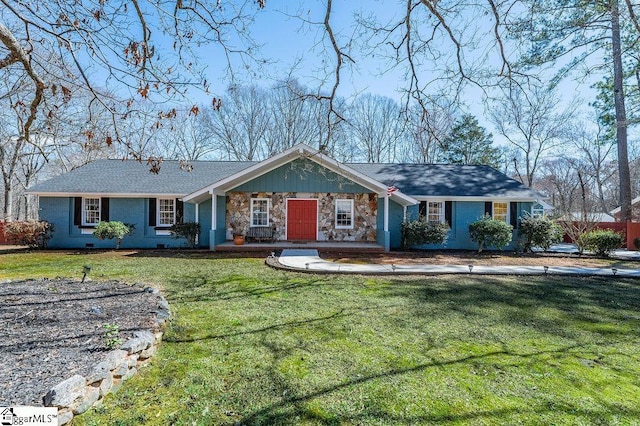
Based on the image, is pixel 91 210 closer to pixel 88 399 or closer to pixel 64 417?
pixel 88 399

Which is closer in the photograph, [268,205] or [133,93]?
[133,93]

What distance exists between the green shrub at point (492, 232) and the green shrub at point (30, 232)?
17.8 meters

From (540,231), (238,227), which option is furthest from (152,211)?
(540,231)

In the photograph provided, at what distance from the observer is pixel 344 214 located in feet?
49.3

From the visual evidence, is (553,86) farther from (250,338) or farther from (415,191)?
(250,338)

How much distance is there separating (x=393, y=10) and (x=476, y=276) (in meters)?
6.90

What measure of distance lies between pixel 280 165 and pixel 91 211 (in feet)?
28.4

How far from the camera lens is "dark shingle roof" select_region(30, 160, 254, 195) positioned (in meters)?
14.2

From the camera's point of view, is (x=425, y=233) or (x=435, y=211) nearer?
(x=425, y=233)

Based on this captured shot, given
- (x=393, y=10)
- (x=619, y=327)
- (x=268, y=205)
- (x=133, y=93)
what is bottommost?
(x=619, y=327)

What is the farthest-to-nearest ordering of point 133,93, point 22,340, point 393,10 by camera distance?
1. point 393,10
2. point 133,93
3. point 22,340

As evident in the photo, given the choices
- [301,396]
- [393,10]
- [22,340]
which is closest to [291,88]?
[393,10]

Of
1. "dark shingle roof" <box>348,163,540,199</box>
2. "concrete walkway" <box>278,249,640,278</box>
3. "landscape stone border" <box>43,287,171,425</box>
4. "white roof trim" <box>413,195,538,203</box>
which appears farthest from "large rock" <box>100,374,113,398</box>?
"dark shingle roof" <box>348,163,540,199</box>

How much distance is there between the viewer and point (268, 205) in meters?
14.9
